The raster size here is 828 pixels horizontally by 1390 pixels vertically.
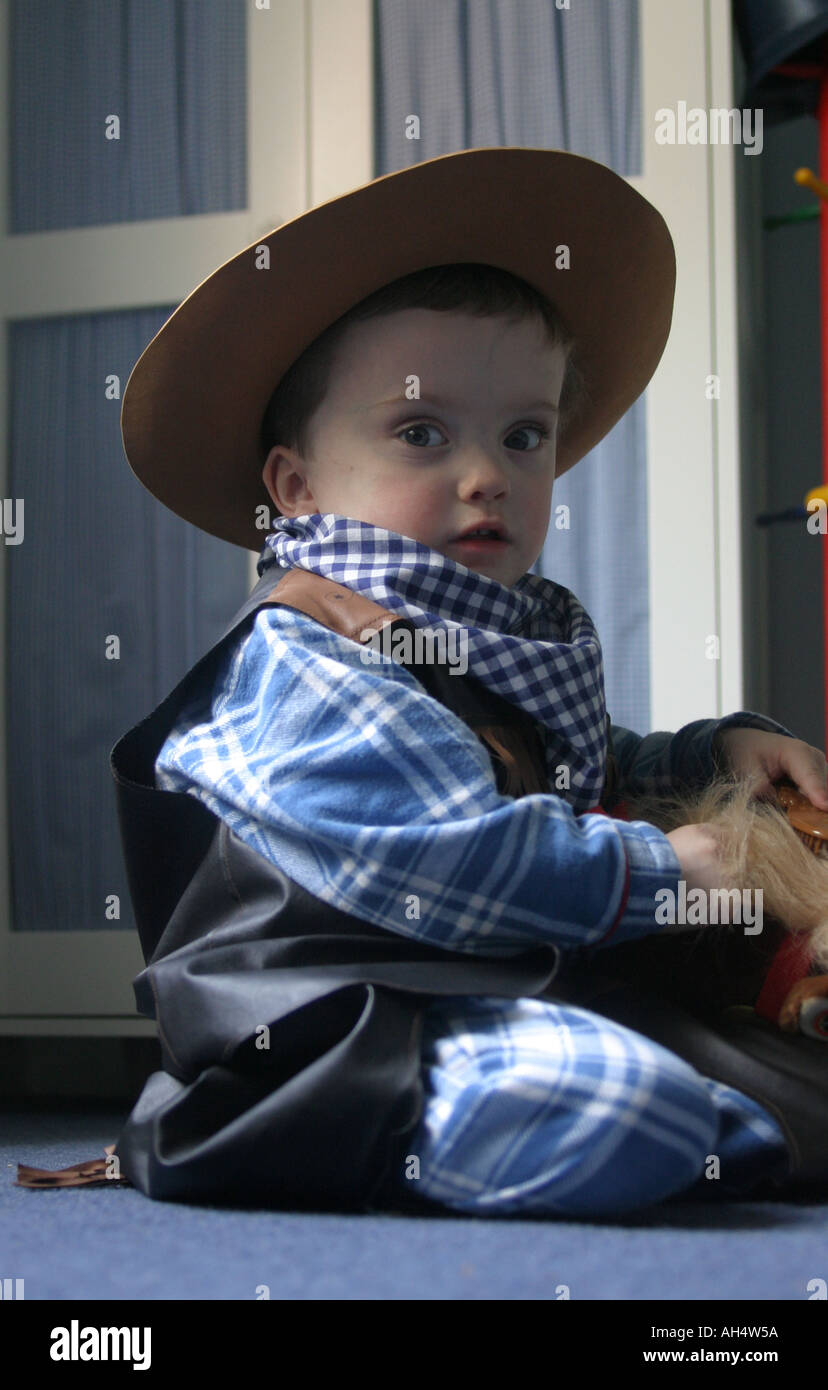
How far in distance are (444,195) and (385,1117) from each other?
64cm

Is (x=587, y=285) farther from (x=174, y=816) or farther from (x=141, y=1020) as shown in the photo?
(x=141, y=1020)

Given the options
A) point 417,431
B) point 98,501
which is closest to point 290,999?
point 417,431

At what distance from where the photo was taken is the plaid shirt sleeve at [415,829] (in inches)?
34.1

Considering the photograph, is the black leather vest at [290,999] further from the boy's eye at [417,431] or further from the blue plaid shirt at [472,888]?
the boy's eye at [417,431]

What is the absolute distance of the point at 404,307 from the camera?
1.07m

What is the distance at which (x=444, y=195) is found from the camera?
1.05 m

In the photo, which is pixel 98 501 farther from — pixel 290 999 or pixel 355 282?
pixel 290 999

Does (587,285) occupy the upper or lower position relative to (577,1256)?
upper

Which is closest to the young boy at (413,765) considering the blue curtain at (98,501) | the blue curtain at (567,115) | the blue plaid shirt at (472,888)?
the blue plaid shirt at (472,888)

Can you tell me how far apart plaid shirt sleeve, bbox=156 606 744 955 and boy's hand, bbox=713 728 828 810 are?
206mm

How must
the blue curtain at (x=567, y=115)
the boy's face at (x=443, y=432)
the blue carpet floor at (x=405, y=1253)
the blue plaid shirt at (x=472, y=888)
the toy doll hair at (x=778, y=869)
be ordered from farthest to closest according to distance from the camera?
the blue curtain at (x=567, y=115) < the boy's face at (x=443, y=432) < the toy doll hair at (x=778, y=869) < the blue plaid shirt at (x=472, y=888) < the blue carpet floor at (x=405, y=1253)

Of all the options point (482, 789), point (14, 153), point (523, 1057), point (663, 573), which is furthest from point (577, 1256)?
point (14, 153)

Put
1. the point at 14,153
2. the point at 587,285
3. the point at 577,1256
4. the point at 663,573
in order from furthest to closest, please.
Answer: the point at 14,153 < the point at 663,573 < the point at 587,285 < the point at 577,1256

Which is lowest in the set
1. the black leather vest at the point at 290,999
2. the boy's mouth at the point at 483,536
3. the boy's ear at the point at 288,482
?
the black leather vest at the point at 290,999
